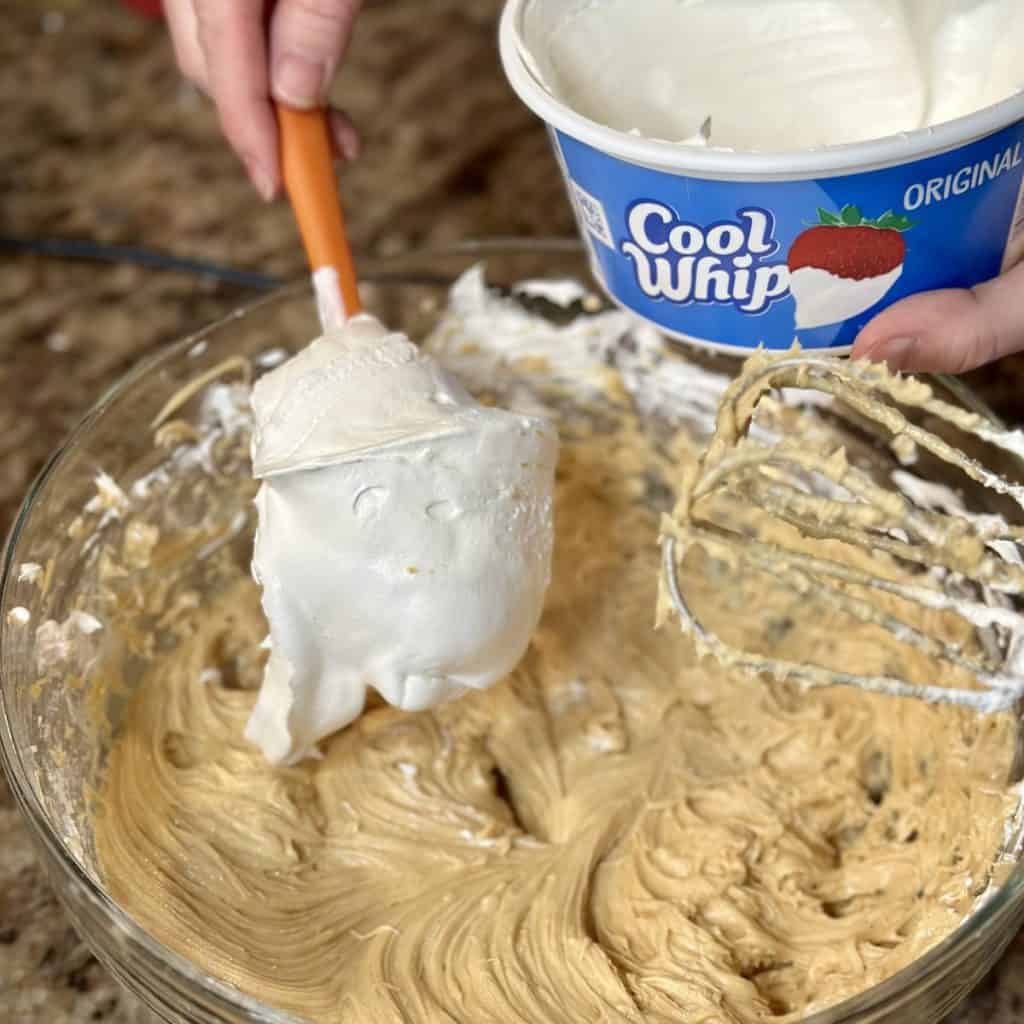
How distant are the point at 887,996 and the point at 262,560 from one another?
0.58m

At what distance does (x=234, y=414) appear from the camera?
4.62 ft

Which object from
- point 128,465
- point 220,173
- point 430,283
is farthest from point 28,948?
point 220,173

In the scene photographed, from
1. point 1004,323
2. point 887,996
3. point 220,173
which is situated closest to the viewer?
point 887,996

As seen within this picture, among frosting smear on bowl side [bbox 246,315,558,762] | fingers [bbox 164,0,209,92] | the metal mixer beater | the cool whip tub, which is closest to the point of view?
the metal mixer beater

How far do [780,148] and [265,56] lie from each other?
49 cm

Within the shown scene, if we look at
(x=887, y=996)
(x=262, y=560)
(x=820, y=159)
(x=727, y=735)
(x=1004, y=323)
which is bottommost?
(x=727, y=735)

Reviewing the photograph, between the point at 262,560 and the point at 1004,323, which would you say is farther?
the point at 262,560

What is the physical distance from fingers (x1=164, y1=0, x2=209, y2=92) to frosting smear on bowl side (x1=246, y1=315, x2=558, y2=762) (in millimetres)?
400

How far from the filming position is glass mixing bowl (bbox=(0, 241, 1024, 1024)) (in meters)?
0.87

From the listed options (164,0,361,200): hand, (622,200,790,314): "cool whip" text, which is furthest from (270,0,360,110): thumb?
(622,200,790,314): "cool whip" text

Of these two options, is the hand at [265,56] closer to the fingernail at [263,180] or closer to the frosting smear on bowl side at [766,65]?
the fingernail at [263,180]

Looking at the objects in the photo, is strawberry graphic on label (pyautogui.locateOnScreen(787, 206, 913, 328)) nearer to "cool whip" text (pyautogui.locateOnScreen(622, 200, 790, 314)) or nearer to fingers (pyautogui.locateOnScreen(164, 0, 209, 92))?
"cool whip" text (pyautogui.locateOnScreen(622, 200, 790, 314))

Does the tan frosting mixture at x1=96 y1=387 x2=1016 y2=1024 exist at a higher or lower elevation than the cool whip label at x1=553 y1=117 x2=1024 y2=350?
lower

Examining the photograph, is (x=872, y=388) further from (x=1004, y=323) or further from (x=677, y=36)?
(x=677, y=36)
